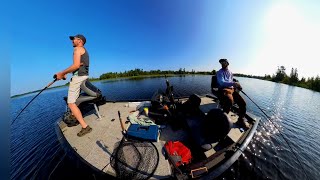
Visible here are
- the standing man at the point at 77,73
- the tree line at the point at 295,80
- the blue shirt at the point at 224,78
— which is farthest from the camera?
the tree line at the point at 295,80

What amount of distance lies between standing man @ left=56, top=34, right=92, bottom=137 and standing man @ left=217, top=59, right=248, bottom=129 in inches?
205

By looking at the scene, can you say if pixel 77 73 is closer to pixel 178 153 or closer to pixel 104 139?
pixel 104 139

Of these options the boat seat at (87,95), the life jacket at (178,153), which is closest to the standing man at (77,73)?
the boat seat at (87,95)

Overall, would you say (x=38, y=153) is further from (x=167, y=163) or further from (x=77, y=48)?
(x=167, y=163)

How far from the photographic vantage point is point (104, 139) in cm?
436

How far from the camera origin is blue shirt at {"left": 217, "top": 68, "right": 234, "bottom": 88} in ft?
19.1

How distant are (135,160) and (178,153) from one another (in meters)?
1.10

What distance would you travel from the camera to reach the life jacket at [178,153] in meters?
3.31

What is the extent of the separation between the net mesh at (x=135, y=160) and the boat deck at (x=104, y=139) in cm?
13

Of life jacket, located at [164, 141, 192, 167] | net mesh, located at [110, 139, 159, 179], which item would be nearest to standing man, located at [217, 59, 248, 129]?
life jacket, located at [164, 141, 192, 167]

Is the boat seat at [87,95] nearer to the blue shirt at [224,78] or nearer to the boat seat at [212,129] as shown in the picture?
the boat seat at [212,129]

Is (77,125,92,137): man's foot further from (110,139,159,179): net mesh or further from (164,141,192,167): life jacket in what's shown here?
(164,141,192,167): life jacket

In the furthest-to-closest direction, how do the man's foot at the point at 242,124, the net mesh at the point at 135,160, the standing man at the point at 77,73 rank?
1. the man's foot at the point at 242,124
2. the standing man at the point at 77,73
3. the net mesh at the point at 135,160

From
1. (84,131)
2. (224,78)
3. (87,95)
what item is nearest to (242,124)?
(224,78)
